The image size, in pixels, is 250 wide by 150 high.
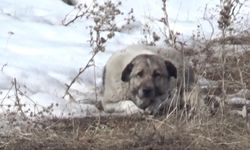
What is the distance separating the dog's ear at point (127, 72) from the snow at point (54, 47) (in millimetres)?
388

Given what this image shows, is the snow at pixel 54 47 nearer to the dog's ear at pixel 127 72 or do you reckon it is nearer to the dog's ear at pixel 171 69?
the dog's ear at pixel 127 72

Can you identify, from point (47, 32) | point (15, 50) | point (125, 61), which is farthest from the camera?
point (47, 32)

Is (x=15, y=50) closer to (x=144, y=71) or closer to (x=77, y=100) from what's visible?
(x=77, y=100)

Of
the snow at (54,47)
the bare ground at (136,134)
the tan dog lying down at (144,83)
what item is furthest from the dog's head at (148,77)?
the bare ground at (136,134)

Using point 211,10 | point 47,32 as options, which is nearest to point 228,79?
point 47,32

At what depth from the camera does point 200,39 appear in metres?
9.80

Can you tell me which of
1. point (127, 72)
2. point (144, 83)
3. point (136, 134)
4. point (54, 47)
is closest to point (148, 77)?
point (144, 83)

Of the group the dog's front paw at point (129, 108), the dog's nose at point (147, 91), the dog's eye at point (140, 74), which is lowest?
the dog's front paw at point (129, 108)

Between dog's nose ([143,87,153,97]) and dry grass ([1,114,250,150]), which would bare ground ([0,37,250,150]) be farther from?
dog's nose ([143,87,153,97])

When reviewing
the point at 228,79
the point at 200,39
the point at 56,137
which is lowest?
the point at 56,137

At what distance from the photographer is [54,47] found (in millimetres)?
8852

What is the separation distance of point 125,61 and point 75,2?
14.7ft

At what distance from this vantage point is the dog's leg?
21.3 ft

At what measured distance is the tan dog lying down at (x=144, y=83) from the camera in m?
6.59
